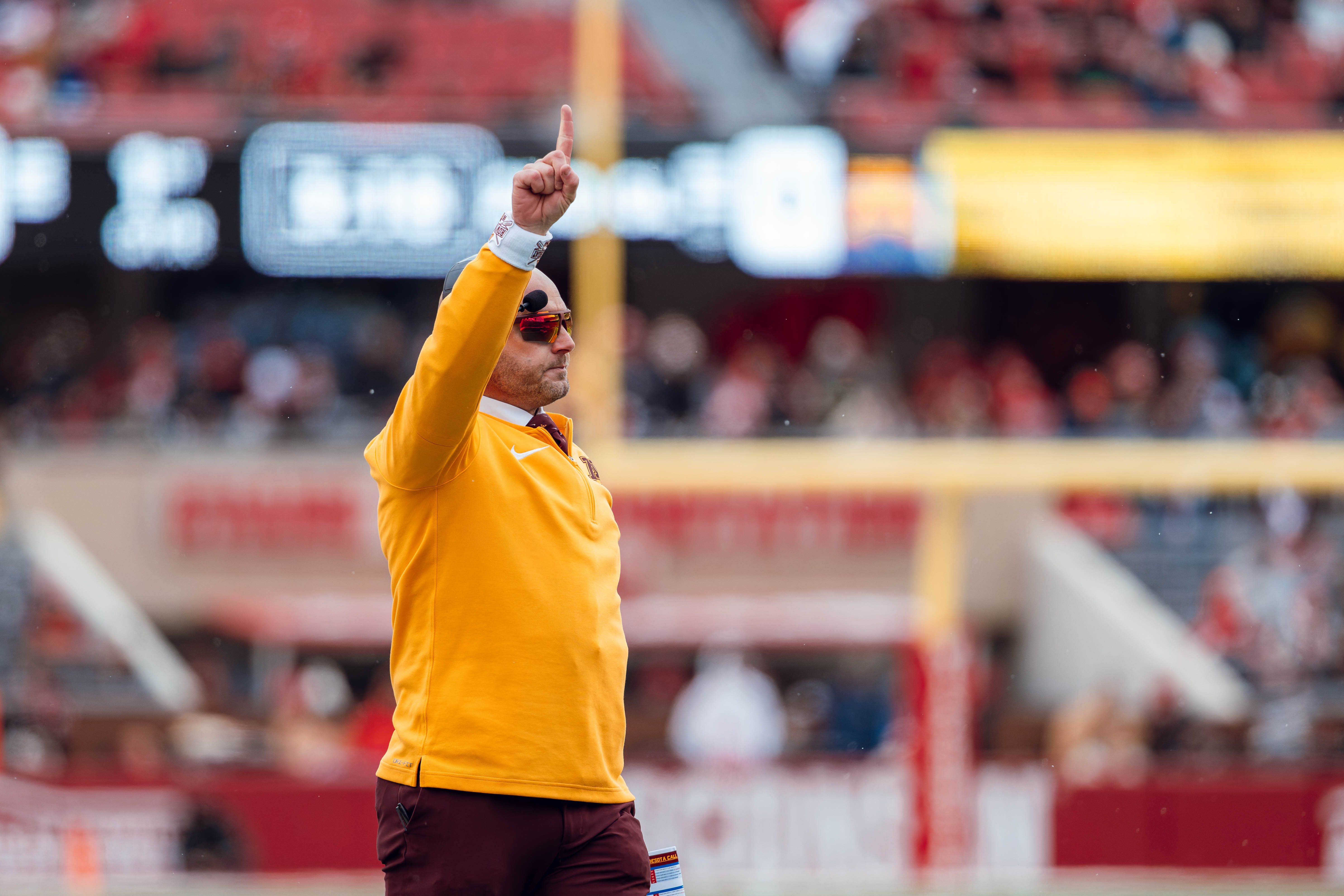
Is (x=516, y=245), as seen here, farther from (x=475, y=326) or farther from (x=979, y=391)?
(x=979, y=391)

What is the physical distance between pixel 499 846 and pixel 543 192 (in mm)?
1043

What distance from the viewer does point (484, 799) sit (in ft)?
9.67

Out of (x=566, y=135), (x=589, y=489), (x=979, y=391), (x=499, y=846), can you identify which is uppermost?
(x=979, y=391)

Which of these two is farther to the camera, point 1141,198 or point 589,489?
point 1141,198

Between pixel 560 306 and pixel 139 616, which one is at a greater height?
pixel 560 306

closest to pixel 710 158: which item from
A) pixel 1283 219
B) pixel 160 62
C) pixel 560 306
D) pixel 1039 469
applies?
pixel 1039 469

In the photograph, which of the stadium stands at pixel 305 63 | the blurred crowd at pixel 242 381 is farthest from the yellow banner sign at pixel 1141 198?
the blurred crowd at pixel 242 381

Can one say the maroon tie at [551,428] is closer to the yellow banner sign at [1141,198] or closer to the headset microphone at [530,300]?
the headset microphone at [530,300]

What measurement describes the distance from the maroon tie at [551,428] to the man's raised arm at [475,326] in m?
0.28

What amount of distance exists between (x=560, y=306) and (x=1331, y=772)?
343 inches

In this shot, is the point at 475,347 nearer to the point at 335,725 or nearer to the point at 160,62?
the point at 335,725

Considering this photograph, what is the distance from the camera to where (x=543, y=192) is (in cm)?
282

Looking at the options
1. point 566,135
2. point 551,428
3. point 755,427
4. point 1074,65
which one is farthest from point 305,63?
point 566,135

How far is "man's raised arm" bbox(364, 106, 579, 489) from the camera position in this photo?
2752 millimetres
